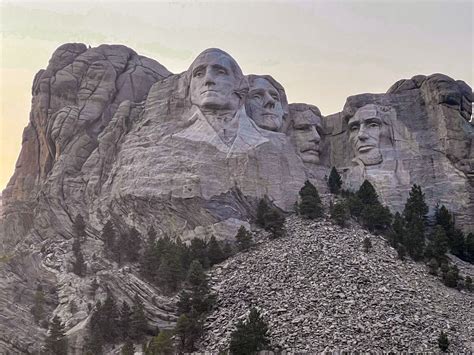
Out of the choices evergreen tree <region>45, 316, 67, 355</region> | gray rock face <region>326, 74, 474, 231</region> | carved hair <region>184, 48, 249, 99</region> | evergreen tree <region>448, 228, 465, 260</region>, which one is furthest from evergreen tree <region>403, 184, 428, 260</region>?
evergreen tree <region>45, 316, 67, 355</region>

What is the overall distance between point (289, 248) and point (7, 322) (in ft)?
42.8

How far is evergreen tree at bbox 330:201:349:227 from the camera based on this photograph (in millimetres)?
45531

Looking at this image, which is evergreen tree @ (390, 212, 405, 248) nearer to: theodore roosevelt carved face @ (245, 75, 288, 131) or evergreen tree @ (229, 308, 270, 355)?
theodore roosevelt carved face @ (245, 75, 288, 131)

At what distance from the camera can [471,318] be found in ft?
127

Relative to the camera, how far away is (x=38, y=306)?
141 ft

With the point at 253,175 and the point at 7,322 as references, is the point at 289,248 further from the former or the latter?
the point at 7,322

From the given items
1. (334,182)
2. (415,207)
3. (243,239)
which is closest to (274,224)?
(243,239)

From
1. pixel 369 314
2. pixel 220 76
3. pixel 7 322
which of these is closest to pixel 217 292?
pixel 369 314

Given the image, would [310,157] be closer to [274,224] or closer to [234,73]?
[234,73]

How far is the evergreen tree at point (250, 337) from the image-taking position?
34.4 m

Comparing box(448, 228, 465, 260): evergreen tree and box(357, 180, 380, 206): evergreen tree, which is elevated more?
box(357, 180, 380, 206): evergreen tree

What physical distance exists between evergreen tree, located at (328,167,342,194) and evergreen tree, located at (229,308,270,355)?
16.8 meters

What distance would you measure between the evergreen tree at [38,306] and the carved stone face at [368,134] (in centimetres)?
2001

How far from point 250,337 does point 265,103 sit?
874 inches
